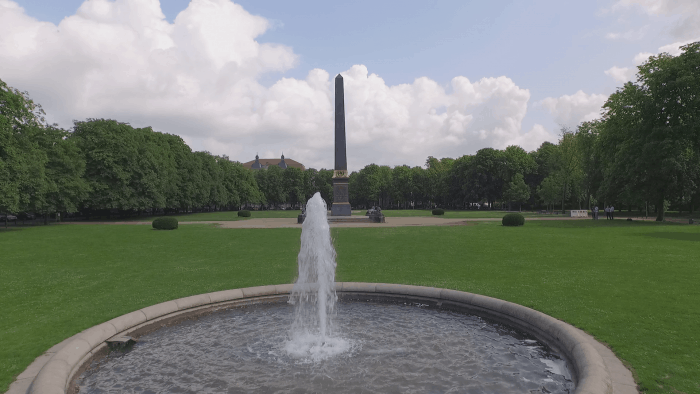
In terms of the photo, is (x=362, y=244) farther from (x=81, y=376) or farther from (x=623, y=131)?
(x=623, y=131)

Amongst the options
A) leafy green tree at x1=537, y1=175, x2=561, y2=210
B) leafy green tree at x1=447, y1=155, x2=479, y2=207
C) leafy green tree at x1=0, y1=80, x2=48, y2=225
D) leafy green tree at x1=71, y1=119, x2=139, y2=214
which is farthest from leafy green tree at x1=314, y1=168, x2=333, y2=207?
leafy green tree at x1=0, y1=80, x2=48, y2=225

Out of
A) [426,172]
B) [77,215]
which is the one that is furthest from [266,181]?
[77,215]

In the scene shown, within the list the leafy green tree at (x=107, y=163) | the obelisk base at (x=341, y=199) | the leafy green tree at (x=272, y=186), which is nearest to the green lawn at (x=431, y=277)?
the obelisk base at (x=341, y=199)

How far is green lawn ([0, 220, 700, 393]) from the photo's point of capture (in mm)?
6641

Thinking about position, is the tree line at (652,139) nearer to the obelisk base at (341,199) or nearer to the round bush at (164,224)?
the obelisk base at (341,199)

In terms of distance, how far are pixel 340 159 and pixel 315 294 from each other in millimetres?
31726

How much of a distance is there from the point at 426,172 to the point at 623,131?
217 feet

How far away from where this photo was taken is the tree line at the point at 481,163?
3006 centimetres

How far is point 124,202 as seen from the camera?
1711 inches

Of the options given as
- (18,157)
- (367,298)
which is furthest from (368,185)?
(367,298)

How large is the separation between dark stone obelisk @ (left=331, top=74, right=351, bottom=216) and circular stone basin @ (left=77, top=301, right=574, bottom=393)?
32264 mm

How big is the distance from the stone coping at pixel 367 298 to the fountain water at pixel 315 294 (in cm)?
71

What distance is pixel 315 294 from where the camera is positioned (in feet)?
31.4

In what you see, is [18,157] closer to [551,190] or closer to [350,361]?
[350,361]
